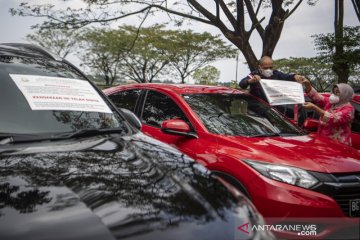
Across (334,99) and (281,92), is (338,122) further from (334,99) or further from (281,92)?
(281,92)

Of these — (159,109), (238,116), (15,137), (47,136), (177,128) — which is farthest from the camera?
(159,109)

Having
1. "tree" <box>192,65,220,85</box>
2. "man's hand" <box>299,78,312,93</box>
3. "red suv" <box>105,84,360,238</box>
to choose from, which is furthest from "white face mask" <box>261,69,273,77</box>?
"tree" <box>192,65,220,85</box>

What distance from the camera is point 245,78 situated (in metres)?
5.35

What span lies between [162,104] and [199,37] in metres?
25.1

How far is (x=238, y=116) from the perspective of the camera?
4070mm

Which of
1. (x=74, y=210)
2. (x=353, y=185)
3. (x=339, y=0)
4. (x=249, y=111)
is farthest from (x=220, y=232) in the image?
(x=339, y=0)

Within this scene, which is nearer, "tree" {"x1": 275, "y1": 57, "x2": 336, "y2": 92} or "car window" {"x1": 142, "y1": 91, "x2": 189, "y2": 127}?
"car window" {"x1": 142, "y1": 91, "x2": 189, "y2": 127}

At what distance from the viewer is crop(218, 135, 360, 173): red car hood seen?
120 inches

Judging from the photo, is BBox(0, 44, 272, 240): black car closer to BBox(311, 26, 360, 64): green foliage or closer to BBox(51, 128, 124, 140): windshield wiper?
BBox(51, 128, 124, 140): windshield wiper

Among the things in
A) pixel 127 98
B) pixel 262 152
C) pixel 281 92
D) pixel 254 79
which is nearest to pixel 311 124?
pixel 281 92

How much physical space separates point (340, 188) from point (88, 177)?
210 centimetres

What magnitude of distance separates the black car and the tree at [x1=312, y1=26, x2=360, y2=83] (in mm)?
13723

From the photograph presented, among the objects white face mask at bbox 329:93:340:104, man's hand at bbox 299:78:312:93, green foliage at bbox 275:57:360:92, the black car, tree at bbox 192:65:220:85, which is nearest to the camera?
the black car

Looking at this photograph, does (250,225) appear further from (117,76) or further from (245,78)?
(117,76)
